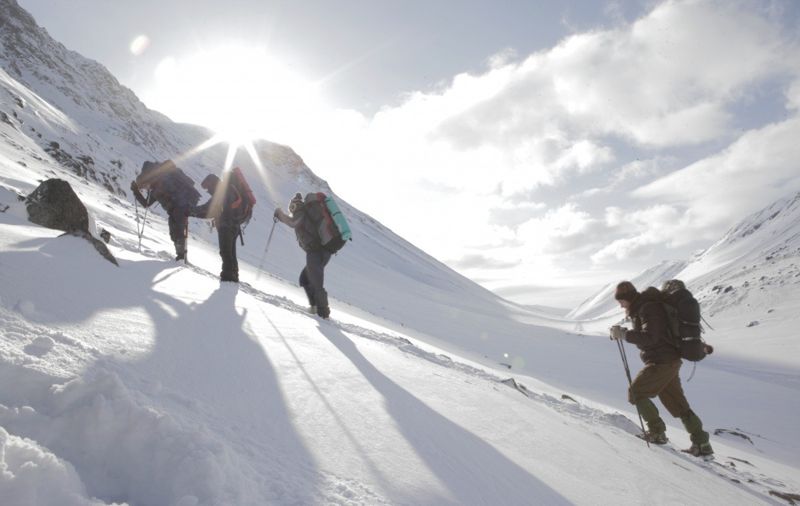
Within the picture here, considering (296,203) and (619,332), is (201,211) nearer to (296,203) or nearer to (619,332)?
(296,203)

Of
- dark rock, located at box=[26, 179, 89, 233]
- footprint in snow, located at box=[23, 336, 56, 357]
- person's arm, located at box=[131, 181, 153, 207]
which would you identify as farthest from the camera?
person's arm, located at box=[131, 181, 153, 207]

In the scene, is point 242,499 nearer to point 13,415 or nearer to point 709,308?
point 13,415

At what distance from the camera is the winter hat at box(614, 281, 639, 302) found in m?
5.06

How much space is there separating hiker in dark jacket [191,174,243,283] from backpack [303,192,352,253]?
1.54 metres

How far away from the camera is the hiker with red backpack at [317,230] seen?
22.7ft

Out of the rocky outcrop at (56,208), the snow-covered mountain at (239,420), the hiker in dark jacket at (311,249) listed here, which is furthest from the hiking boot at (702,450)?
the rocky outcrop at (56,208)

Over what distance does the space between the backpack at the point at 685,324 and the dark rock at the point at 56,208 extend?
24.0 feet

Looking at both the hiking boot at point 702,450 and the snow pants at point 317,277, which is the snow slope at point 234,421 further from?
the snow pants at point 317,277

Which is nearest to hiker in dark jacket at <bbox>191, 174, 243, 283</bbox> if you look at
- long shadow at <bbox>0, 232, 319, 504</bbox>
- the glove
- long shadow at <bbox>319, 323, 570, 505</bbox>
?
long shadow at <bbox>0, 232, 319, 504</bbox>

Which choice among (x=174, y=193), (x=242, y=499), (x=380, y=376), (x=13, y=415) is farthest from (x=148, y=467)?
(x=174, y=193)

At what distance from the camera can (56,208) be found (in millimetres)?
5410

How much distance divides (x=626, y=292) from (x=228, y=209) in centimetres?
664

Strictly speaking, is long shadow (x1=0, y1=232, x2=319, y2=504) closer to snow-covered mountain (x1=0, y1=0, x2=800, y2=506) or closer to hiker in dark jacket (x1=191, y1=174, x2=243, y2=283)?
snow-covered mountain (x1=0, y1=0, x2=800, y2=506)

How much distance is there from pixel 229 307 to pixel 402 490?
11.2 feet
